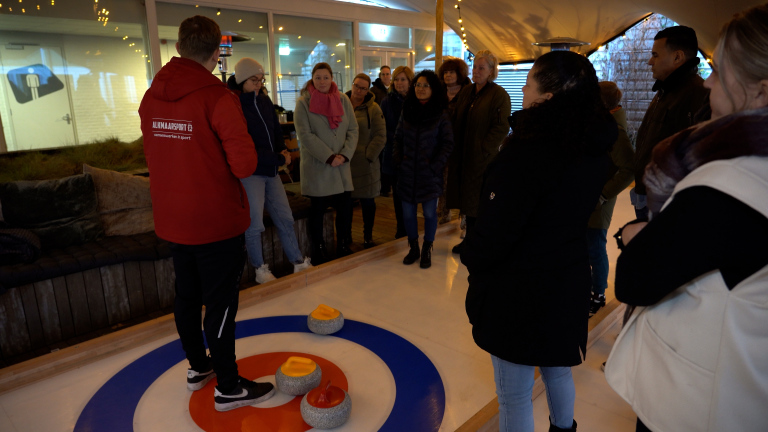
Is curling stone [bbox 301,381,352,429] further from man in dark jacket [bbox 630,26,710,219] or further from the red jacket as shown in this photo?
man in dark jacket [bbox 630,26,710,219]

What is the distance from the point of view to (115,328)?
3258mm

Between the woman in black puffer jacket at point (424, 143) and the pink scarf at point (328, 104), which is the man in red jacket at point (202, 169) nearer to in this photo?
the pink scarf at point (328, 104)

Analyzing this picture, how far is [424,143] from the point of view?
3881 mm

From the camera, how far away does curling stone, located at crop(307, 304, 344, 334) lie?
2.91 meters

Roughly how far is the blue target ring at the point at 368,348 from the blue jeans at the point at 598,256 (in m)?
1.22

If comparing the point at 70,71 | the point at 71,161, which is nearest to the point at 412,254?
A: the point at 71,161

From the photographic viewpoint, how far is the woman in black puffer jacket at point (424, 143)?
3844 mm

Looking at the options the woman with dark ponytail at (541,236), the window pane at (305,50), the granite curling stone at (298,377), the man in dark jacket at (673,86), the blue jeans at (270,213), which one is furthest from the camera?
the window pane at (305,50)

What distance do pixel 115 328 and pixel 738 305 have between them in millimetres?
3428

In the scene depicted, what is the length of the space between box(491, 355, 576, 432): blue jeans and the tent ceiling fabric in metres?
5.51

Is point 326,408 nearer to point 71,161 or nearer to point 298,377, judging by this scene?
point 298,377

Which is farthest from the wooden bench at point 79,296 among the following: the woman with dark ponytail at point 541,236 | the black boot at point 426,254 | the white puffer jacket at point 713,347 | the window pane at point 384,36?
the window pane at point 384,36

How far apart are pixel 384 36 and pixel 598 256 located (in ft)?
33.8

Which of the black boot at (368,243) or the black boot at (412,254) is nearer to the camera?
the black boot at (412,254)
